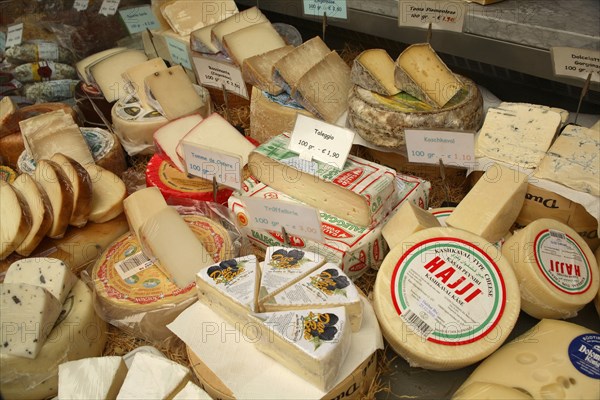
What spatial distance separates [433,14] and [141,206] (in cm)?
119

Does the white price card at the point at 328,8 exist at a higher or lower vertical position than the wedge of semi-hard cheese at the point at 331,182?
higher

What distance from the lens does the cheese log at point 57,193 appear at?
5.25ft

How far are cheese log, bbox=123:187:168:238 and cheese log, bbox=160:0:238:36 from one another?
119cm

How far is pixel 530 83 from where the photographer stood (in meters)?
2.10

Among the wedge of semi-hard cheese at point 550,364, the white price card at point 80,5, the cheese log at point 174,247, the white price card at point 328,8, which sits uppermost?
the white price card at point 328,8

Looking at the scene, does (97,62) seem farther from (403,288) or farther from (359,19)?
(403,288)

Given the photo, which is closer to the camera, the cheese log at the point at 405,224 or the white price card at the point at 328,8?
the cheese log at the point at 405,224

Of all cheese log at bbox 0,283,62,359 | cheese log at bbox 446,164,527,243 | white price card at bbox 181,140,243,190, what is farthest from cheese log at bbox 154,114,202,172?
cheese log at bbox 446,164,527,243

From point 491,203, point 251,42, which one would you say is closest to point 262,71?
point 251,42

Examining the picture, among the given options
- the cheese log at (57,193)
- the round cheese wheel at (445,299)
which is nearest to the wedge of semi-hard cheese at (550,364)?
the round cheese wheel at (445,299)

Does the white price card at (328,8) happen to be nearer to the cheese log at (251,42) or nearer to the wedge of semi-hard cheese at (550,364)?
the cheese log at (251,42)

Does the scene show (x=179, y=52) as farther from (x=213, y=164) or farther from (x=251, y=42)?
(x=213, y=164)

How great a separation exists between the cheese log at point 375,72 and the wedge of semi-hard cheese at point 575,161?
0.57m

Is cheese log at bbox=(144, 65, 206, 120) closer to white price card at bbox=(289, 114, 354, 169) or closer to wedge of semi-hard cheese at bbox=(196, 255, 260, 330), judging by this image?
white price card at bbox=(289, 114, 354, 169)
